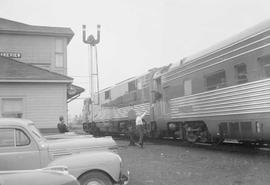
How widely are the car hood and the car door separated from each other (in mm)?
396

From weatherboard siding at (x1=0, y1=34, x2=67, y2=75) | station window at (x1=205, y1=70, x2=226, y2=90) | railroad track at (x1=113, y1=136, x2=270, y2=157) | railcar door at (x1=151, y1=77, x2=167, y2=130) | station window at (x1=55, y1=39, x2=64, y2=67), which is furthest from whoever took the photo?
station window at (x1=55, y1=39, x2=64, y2=67)

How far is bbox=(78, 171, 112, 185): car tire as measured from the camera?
8.02m

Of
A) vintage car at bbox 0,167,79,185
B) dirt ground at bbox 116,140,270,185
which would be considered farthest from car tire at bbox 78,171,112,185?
vintage car at bbox 0,167,79,185

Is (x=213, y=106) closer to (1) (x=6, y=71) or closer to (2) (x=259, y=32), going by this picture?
(2) (x=259, y=32)

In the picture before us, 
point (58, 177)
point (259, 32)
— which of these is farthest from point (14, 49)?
point (58, 177)

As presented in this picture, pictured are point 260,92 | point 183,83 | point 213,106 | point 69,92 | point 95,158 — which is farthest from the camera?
point 69,92

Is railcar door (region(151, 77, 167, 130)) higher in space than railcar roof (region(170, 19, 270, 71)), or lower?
lower

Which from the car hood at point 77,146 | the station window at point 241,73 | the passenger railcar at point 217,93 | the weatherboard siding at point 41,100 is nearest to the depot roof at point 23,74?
the weatherboard siding at point 41,100

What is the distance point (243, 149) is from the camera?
15.7 meters

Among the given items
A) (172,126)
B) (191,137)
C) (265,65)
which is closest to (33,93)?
(172,126)

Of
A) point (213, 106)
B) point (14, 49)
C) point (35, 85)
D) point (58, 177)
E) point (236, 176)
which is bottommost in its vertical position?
point (236, 176)

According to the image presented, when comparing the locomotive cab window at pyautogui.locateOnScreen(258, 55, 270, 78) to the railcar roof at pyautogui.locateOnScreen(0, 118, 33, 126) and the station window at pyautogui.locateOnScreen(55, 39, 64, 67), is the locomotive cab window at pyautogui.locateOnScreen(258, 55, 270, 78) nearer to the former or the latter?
the railcar roof at pyautogui.locateOnScreen(0, 118, 33, 126)

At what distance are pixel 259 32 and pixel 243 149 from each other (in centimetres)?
487

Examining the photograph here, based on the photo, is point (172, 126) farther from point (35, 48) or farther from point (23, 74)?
point (35, 48)
